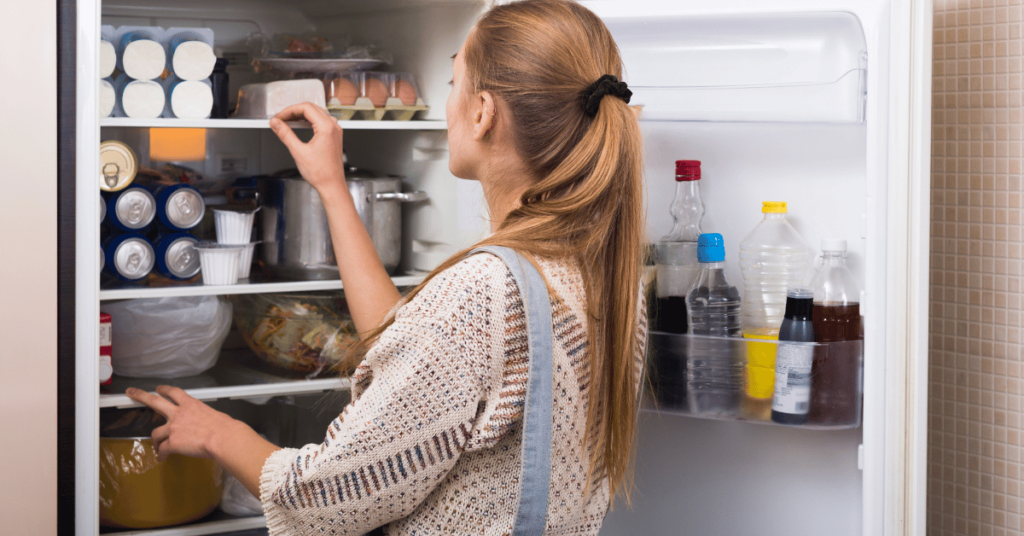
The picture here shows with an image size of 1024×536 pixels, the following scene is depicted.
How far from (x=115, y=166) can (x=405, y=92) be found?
50 cm

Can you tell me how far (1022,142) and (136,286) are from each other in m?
1.42

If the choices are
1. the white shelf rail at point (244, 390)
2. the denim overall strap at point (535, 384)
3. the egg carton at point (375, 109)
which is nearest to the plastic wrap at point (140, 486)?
the white shelf rail at point (244, 390)

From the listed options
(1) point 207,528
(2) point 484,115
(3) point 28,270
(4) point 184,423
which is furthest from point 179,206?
(2) point 484,115

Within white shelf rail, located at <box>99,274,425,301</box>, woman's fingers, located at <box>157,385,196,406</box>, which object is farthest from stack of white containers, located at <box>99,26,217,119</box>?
woman's fingers, located at <box>157,385,196,406</box>

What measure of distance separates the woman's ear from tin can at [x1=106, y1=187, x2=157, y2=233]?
0.66m

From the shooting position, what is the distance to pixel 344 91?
53.8 inches

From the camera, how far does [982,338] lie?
4.04 ft

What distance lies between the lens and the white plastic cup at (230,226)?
4.44 ft

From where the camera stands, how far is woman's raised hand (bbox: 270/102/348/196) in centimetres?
124

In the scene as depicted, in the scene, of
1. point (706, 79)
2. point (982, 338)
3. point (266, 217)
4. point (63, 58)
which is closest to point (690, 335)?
point (706, 79)

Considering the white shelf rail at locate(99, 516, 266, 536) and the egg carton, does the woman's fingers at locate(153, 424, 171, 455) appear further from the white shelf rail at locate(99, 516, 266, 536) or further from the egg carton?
the egg carton

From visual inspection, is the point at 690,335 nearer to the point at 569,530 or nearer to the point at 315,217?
the point at 569,530

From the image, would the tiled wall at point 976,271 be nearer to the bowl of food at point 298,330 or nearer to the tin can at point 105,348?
the bowl of food at point 298,330

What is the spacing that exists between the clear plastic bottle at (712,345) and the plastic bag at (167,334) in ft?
2.77
